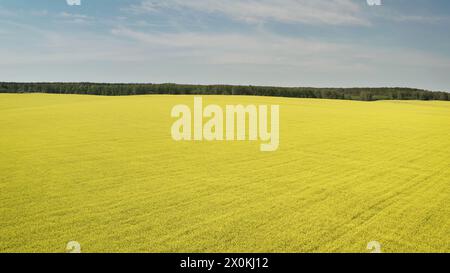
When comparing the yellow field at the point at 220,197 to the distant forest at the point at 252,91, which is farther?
the distant forest at the point at 252,91

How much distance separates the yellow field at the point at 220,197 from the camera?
7.66 metres

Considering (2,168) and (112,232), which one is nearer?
(112,232)

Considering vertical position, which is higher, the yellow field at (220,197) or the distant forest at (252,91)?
the distant forest at (252,91)

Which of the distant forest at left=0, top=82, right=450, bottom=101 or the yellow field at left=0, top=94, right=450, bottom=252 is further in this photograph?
the distant forest at left=0, top=82, right=450, bottom=101

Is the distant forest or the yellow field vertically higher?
the distant forest

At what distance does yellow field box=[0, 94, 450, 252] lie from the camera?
7.66 meters

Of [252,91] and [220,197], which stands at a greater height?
[252,91]

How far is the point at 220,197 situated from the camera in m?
10.4

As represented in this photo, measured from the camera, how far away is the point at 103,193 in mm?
10547

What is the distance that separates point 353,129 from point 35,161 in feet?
68.7

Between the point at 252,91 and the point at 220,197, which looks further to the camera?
the point at 252,91

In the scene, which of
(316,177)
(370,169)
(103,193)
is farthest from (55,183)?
(370,169)

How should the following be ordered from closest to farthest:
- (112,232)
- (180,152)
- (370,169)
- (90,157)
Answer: (112,232), (370,169), (90,157), (180,152)
